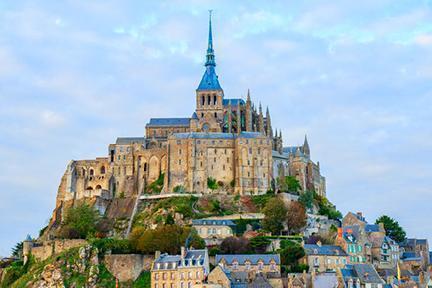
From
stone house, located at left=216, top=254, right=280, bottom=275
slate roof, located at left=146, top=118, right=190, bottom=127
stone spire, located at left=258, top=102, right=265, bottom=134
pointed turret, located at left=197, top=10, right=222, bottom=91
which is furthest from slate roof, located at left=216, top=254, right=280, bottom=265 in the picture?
pointed turret, located at left=197, top=10, right=222, bottom=91

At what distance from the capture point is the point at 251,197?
9619 centimetres

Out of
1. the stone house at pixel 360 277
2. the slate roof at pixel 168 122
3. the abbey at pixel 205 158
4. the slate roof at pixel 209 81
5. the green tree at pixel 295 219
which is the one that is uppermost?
the slate roof at pixel 209 81

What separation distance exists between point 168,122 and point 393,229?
3893 cm

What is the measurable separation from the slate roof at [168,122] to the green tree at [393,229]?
112 ft

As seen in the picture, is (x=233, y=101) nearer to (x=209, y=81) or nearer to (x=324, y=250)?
(x=209, y=81)

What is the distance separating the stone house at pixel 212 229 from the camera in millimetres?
85250

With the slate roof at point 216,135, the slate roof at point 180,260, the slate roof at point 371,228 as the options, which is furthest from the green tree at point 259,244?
the slate roof at point 216,135

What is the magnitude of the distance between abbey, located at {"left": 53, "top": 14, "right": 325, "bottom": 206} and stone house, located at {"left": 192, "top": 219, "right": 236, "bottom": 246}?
453 inches

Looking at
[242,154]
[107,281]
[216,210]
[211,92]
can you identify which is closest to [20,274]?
[107,281]

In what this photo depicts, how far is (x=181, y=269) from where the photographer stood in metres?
69.6

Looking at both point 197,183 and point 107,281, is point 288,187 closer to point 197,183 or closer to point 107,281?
point 197,183

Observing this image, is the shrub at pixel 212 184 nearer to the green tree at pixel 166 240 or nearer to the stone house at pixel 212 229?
the stone house at pixel 212 229

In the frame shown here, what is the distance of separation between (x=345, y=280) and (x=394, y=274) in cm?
937

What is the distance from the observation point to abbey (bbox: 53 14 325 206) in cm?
9888
